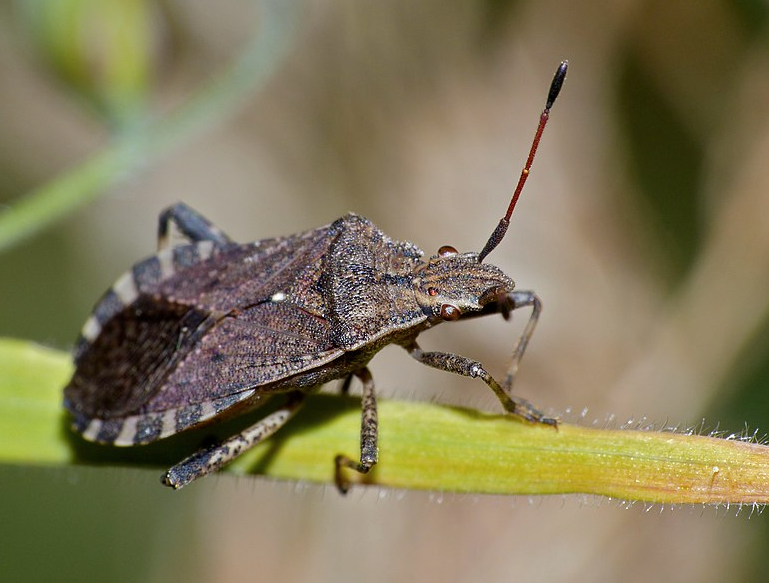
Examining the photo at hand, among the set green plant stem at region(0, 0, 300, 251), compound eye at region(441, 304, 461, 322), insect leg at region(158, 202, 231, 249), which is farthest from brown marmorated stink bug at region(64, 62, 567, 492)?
green plant stem at region(0, 0, 300, 251)

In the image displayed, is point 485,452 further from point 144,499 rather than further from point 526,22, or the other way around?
point 144,499

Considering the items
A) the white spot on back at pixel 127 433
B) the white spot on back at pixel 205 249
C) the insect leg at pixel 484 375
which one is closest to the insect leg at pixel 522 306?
the insect leg at pixel 484 375

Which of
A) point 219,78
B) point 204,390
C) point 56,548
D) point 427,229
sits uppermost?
point 219,78

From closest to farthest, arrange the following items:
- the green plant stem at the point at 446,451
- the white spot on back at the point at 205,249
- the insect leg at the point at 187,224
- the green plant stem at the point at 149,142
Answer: the green plant stem at the point at 446,451 < the green plant stem at the point at 149,142 < the white spot on back at the point at 205,249 < the insect leg at the point at 187,224

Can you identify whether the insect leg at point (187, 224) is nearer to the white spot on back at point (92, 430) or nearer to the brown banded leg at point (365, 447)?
the white spot on back at point (92, 430)

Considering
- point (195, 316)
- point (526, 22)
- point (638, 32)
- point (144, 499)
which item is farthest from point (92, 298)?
point (638, 32)

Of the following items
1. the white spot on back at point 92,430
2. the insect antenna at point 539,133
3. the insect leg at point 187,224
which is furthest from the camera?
the insect leg at point 187,224

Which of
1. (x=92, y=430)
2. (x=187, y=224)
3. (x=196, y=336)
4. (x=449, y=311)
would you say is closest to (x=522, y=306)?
(x=449, y=311)
